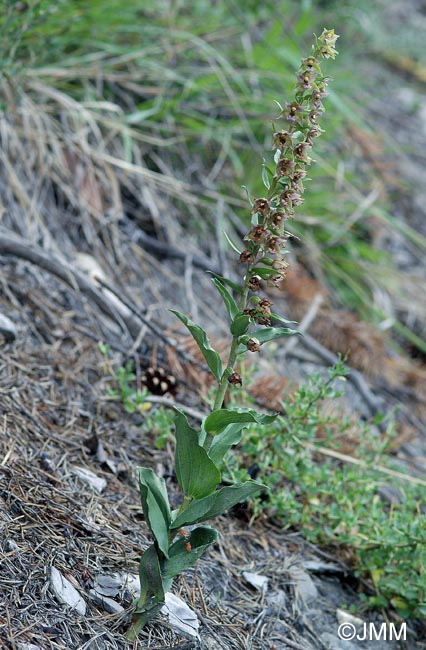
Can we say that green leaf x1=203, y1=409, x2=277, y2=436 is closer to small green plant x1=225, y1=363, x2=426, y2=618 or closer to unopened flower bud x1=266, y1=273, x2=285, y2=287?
unopened flower bud x1=266, y1=273, x2=285, y2=287

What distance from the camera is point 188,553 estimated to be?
1402 millimetres

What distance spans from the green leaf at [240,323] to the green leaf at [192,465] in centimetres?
19

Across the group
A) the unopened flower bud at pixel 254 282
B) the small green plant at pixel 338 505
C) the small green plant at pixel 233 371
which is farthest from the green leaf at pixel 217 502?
the small green plant at pixel 338 505

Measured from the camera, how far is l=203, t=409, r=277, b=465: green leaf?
→ 131 centimetres

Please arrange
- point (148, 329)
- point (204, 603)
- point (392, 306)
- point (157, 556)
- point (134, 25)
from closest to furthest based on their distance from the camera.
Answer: point (157, 556) → point (204, 603) → point (148, 329) → point (134, 25) → point (392, 306)

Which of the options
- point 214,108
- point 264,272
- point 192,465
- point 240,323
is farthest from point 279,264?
point 214,108

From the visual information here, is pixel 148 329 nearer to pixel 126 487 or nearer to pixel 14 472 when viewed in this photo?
pixel 126 487

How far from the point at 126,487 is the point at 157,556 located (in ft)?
1.77

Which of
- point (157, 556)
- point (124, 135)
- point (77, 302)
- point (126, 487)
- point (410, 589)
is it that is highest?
point (124, 135)

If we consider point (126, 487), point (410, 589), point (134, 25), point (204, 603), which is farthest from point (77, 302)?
point (134, 25)

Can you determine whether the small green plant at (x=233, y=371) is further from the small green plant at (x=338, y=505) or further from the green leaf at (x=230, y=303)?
the small green plant at (x=338, y=505)

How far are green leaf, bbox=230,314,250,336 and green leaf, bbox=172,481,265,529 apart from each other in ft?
0.95

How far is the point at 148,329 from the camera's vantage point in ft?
8.04

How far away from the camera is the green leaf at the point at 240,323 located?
4.42ft
